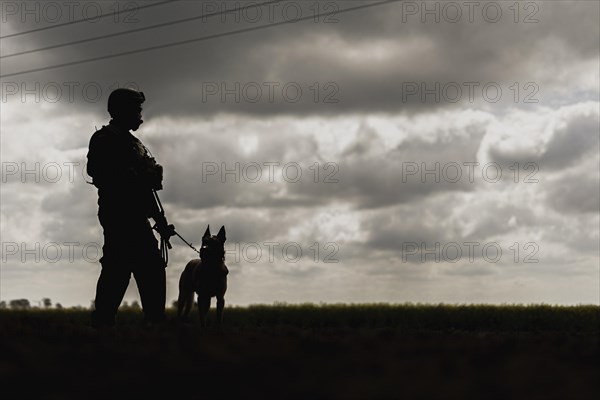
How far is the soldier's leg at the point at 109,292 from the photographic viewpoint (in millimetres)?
10039

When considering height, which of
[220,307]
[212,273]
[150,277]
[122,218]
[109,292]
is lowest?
[220,307]

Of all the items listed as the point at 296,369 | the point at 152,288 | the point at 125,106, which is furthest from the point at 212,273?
the point at 296,369

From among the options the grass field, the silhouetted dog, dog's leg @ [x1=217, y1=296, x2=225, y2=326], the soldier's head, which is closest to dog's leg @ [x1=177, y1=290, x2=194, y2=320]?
the silhouetted dog

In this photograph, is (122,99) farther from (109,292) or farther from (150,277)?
(109,292)

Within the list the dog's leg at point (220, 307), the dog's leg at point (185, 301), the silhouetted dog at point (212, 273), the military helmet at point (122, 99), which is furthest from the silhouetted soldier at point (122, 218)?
the dog's leg at point (185, 301)

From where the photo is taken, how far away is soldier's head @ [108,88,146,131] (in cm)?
1033

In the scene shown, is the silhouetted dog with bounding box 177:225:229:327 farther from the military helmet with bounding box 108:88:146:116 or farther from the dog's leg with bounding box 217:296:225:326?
the military helmet with bounding box 108:88:146:116

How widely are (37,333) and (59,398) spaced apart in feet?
13.3

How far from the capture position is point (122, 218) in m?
10.1

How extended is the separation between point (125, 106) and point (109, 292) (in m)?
2.38

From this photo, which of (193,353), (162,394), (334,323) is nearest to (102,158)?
(193,353)

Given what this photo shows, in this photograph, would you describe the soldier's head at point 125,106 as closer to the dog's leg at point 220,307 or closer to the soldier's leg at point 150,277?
the soldier's leg at point 150,277

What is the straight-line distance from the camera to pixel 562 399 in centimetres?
335

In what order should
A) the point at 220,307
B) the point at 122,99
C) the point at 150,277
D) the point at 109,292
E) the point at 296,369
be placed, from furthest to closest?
the point at 220,307, the point at 122,99, the point at 150,277, the point at 109,292, the point at 296,369
